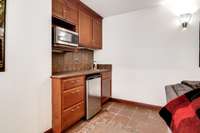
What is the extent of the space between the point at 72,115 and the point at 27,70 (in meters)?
1.03

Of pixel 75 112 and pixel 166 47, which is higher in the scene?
pixel 166 47

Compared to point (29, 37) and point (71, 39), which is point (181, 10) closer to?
point (71, 39)

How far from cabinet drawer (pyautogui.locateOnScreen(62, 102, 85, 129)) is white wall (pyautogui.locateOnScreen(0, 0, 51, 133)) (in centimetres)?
24

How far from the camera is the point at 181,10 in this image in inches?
105

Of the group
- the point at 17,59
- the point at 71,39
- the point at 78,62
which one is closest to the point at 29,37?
the point at 17,59

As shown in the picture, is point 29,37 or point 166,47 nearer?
point 29,37

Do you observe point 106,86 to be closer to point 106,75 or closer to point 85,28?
point 106,75

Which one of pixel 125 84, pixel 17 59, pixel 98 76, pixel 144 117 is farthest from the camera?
pixel 125 84

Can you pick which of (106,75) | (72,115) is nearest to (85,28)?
(106,75)

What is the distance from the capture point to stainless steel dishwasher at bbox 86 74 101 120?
7.95ft

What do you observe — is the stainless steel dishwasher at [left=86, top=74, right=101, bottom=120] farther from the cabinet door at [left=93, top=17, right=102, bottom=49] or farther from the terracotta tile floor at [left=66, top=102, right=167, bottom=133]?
the cabinet door at [left=93, top=17, right=102, bottom=49]

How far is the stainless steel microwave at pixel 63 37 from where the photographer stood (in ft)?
6.74

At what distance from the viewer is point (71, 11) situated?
8.32 feet

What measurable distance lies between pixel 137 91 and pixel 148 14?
190 cm
